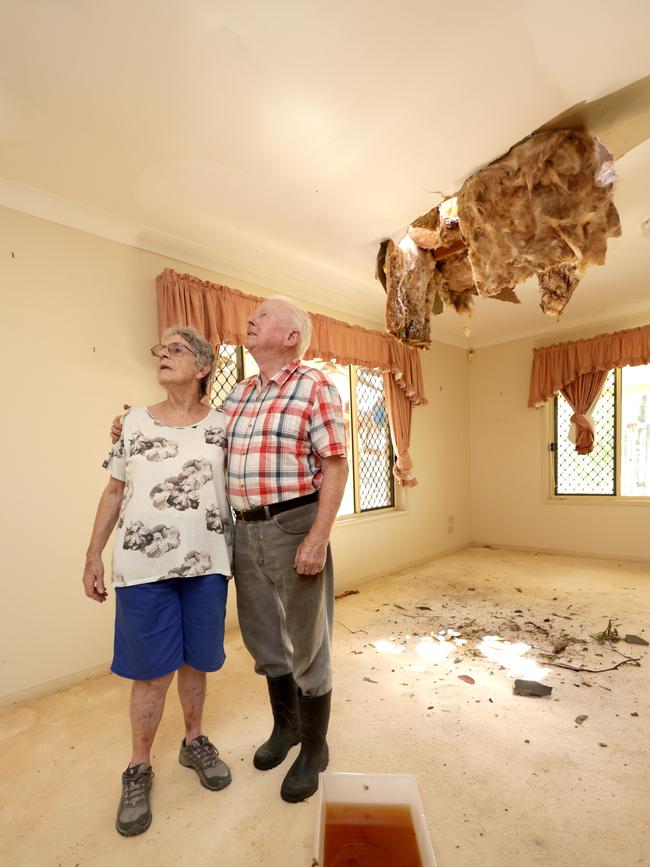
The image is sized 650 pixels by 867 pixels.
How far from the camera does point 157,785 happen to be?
149cm

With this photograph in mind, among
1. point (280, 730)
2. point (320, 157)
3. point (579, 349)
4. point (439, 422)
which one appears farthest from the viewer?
point (439, 422)

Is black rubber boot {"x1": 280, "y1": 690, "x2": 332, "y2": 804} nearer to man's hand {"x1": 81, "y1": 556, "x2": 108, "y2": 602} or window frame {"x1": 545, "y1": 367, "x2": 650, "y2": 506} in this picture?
man's hand {"x1": 81, "y1": 556, "x2": 108, "y2": 602}

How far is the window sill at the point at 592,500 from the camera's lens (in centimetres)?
429

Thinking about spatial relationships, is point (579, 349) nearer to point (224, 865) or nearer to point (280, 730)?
point (280, 730)

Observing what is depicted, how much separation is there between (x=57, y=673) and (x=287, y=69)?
2856 millimetres

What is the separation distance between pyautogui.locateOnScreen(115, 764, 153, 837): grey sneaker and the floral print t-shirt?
64 cm

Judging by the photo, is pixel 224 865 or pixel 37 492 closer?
pixel 224 865

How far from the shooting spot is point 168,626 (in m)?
1.36

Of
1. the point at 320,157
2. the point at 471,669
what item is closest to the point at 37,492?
the point at 320,157

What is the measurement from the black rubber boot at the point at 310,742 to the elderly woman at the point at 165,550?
9.7 inches

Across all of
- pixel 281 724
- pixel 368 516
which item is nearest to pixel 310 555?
pixel 281 724

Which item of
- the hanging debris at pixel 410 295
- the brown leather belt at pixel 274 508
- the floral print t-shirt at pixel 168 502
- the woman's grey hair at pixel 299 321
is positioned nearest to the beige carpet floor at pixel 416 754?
the floral print t-shirt at pixel 168 502

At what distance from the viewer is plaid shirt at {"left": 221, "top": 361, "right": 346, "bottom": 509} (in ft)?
4.45

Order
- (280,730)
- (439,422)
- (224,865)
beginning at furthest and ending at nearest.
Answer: (439,422) < (280,730) < (224,865)
